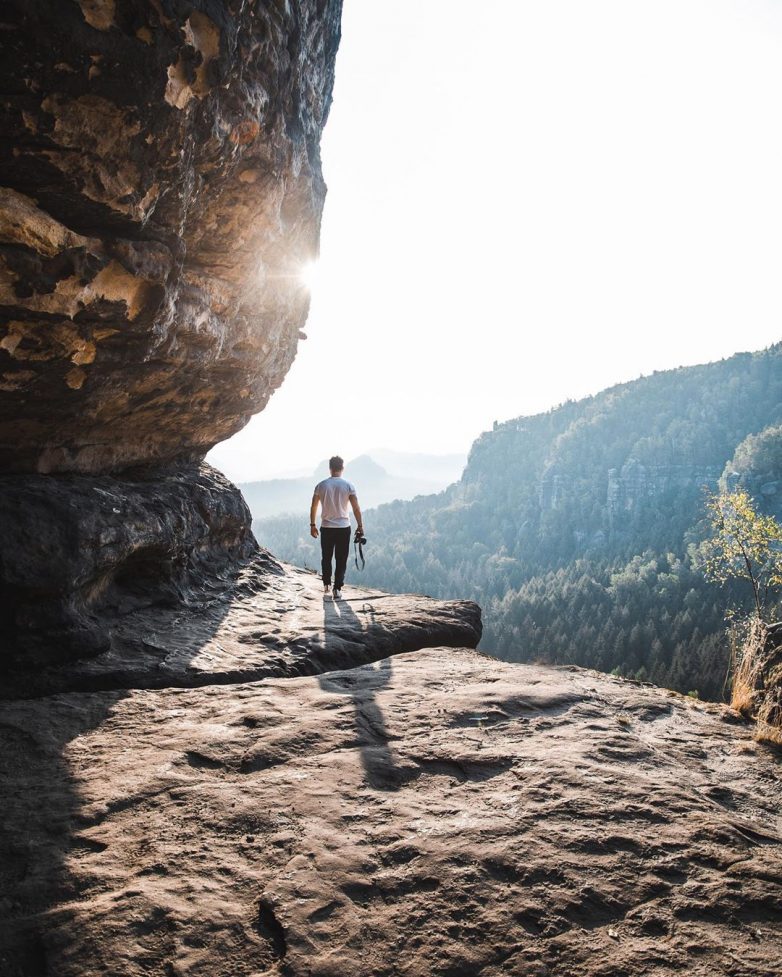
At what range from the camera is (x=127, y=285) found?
279 inches

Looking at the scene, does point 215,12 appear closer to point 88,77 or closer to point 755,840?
point 88,77

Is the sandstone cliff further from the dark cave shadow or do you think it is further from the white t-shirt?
the white t-shirt

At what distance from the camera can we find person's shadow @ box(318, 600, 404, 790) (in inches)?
187

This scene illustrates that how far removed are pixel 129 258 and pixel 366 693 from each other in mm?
6281

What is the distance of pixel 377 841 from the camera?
381 centimetres

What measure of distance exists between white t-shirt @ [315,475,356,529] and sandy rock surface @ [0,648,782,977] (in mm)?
5958

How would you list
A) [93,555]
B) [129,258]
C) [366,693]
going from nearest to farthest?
[366,693]
[129,258]
[93,555]

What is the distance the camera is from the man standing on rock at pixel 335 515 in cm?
1184

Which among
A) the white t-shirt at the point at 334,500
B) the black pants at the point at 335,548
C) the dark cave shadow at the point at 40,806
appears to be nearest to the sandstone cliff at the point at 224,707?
the dark cave shadow at the point at 40,806

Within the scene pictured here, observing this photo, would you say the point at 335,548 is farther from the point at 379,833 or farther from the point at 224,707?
the point at 379,833

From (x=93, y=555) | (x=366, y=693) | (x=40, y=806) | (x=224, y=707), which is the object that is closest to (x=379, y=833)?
(x=40, y=806)

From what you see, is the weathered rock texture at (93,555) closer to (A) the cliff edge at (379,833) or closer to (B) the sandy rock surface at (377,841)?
(A) the cliff edge at (379,833)

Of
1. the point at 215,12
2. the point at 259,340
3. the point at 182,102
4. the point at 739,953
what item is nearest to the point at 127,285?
the point at 182,102

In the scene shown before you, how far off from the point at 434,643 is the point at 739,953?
7.18m
